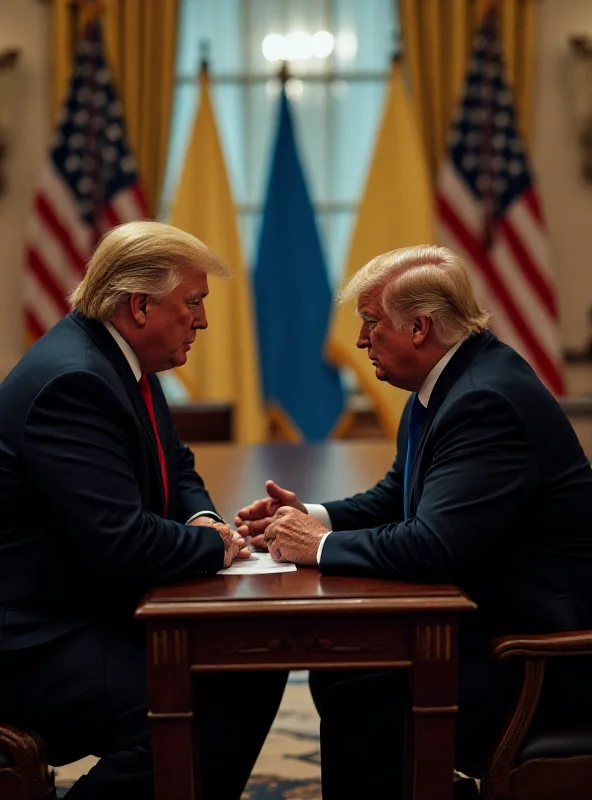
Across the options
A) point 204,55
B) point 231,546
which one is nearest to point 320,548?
point 231,546

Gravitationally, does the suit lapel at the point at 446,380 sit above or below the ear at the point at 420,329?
below

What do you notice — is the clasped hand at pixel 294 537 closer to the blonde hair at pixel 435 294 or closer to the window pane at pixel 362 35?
the blonde hair at pixel 435 294

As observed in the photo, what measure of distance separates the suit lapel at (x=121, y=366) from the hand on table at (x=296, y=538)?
32 centimetres

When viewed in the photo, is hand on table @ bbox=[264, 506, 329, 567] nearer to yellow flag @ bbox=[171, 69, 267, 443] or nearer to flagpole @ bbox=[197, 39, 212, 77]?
yellow flag @ bbox=[171, 69, 267, 443]

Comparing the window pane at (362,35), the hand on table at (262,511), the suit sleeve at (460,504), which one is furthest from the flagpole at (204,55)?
the suit sleeve at (460,504)

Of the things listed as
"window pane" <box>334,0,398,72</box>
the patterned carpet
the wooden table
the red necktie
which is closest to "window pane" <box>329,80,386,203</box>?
"window pane" <box>334,0,398,72</box>

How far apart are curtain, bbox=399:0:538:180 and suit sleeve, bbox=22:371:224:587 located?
20.0 feet

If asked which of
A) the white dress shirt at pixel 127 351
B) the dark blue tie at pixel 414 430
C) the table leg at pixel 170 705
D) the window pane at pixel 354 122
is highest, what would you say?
the window pane at pixel 354 122

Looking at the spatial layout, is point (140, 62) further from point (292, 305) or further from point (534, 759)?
point (534, 759)

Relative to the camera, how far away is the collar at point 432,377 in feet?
7.82

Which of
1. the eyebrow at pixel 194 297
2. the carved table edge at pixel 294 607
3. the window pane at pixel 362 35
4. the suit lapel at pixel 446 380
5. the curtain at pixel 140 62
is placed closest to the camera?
the carved table edge at pixel 294 607

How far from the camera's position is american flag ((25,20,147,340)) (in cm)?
763

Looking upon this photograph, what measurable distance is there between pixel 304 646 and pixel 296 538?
36 cm

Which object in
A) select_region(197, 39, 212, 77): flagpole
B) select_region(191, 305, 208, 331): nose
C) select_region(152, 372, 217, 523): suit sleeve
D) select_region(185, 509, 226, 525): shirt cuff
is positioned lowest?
select_region(185, 509, 226, 525): shirt cuff
